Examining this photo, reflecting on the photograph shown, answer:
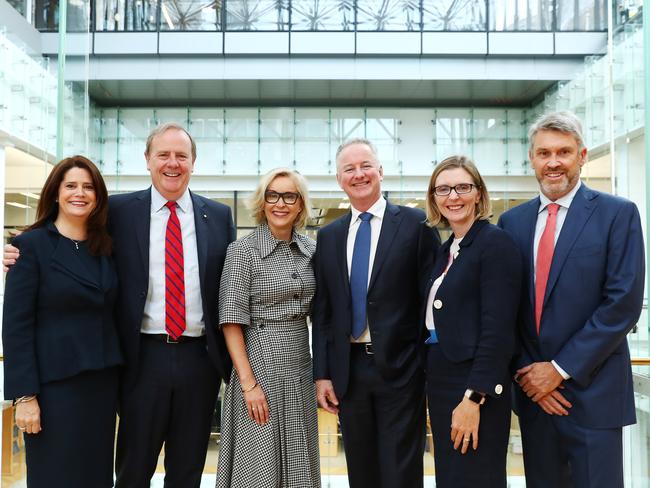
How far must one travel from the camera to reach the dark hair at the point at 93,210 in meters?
2.73

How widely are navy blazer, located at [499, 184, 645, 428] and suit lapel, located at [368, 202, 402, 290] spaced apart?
663mm

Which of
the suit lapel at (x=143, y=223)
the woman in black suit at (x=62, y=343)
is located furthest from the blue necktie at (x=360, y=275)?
the woman in black suit at (x=62, y=343)

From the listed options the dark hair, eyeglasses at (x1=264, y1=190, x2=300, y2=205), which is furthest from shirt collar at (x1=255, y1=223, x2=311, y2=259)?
the dark hair

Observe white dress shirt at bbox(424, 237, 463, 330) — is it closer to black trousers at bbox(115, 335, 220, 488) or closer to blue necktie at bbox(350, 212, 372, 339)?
blue necktie at bbox(350, 212, 372, 339)

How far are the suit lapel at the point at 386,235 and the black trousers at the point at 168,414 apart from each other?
2.86 ft

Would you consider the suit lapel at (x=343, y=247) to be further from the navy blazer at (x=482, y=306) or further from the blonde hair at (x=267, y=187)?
the navy blazer at (x=482, y=306)

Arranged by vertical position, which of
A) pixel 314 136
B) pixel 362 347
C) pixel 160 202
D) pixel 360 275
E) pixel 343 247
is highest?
pixel 314 136

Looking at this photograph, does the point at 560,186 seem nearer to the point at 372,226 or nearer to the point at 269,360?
the point at 372,226

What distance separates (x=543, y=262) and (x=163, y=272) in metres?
1.68

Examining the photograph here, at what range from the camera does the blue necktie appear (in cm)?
282

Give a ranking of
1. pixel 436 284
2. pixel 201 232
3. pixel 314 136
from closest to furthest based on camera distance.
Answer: pixel 436 284 → pixel 201 232 → pixel 314 136

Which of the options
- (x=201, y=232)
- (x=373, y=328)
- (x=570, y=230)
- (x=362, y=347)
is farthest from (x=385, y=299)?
(x=201, y=232)

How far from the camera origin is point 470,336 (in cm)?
246

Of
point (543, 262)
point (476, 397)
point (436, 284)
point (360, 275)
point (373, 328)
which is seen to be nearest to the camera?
point (476, 397)
